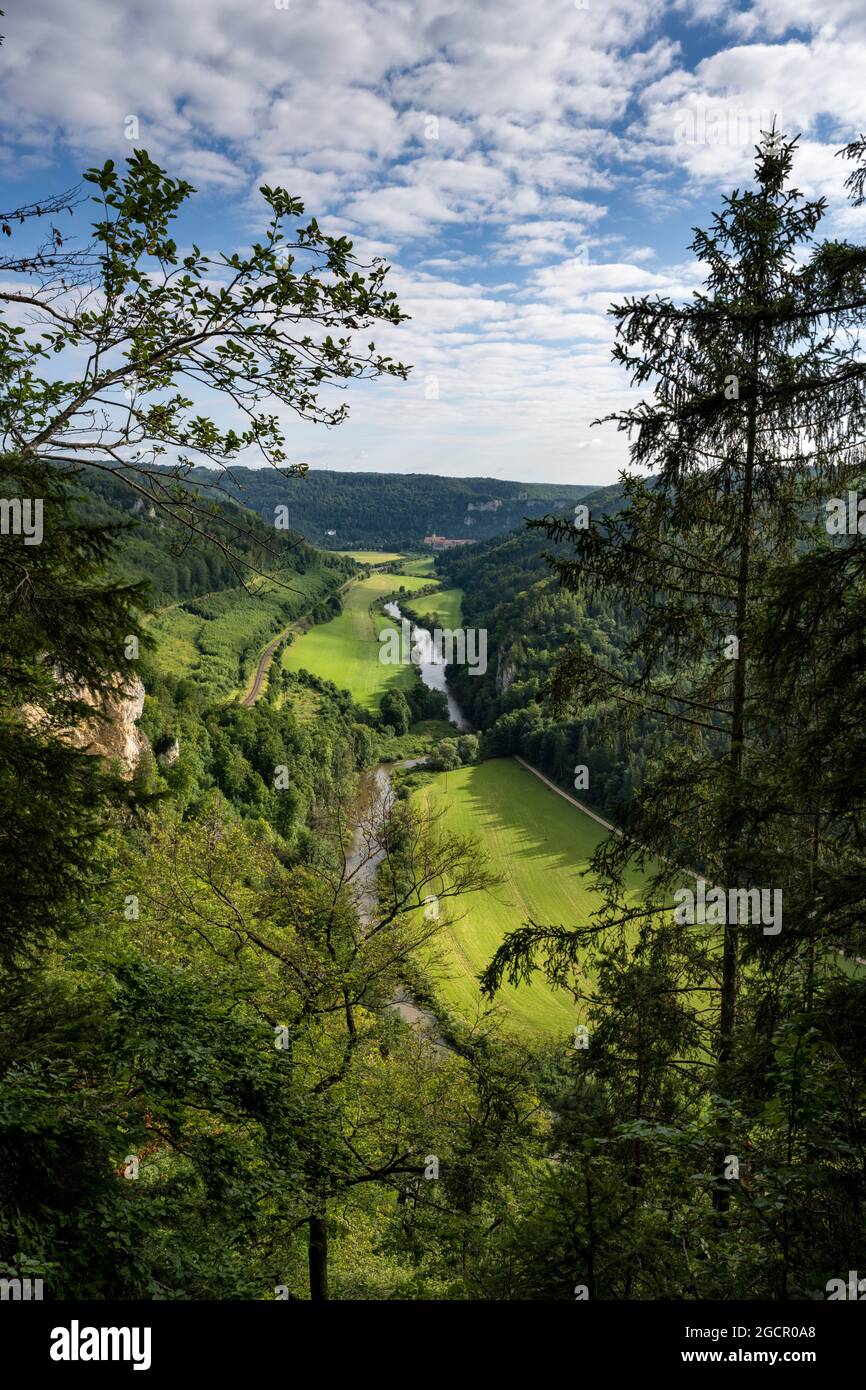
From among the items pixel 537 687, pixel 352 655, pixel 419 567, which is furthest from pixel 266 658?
pixel 419 567

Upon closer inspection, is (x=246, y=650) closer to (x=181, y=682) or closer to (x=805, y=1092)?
(x=181, y=682)

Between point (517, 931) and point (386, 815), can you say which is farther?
point (386, 815)

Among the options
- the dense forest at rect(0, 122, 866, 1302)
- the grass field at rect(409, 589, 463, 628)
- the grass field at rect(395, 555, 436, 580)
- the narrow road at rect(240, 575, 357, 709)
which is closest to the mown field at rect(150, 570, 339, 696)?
the narrow road at rect(240, 575, 357, 709)

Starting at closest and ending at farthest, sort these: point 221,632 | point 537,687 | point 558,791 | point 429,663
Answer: point 537,687 → point 558,791 → point 221,632 → point 429,663

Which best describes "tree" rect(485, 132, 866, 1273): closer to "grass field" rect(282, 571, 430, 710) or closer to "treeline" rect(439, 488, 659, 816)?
"treeline" rect(439, 488, 659, 816)

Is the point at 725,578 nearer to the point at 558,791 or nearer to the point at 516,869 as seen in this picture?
the point at 516,869

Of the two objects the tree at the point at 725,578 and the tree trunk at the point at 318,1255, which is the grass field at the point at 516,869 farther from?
the tree at the point at 725,578
